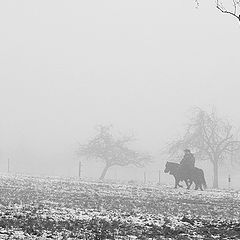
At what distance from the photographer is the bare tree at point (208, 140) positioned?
6066cm

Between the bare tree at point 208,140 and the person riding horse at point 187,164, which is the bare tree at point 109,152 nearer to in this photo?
the bare tree at point 208,140

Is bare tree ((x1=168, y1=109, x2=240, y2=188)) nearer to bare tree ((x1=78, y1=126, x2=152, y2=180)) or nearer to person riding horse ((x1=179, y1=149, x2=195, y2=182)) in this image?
bare tree ((x1=78, y1=126, x2=152, y2=180))

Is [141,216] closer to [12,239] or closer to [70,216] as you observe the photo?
[70,216]

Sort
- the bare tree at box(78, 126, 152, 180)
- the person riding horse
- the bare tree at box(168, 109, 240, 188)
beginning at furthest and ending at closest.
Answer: the bare tree at box(78, 126, 152, 180) → the bare tree at box(168, 109, 240, 188) → the person riding horse

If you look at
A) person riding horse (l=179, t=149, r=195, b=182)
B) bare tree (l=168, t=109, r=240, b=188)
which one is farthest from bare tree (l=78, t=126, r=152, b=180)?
person riding horse (l=179, t=149, r=195, b=182)

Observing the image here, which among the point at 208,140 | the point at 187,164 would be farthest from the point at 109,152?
the point at 187,164

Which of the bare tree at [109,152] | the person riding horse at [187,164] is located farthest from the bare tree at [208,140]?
the person riding horse at [187,164]

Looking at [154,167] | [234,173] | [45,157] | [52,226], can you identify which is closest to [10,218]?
[52,226]

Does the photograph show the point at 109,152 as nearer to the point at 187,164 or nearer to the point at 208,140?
the point at 208,140

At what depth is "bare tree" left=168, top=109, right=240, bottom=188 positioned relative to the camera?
60656 millimetres

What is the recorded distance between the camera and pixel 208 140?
60.6 m

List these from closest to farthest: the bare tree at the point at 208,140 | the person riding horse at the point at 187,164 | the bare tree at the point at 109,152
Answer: the person riding horse at the point at 187,164, the bare tree at the point at 208,140, the bare tree at the point at 109,152

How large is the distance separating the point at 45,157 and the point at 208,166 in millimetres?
51820

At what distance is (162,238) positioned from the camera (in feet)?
42.4
